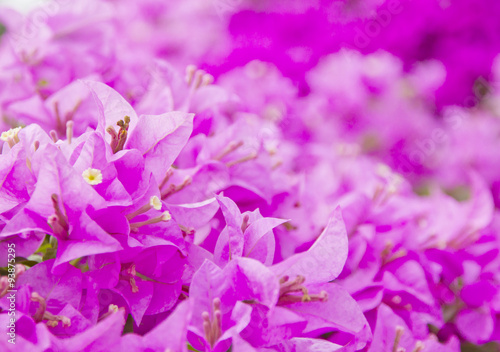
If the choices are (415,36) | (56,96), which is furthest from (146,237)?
(415,36)

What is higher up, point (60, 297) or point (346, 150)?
point (60, 297)

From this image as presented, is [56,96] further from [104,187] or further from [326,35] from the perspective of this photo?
[326,35]

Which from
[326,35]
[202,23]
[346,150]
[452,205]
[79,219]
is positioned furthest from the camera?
[202,23]

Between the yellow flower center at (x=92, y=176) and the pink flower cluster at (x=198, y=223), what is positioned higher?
the yellow flower center at (x=92, y=176)

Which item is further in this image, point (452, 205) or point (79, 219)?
point (452, 205)

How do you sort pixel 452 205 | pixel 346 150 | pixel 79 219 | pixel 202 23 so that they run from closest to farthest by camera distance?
pixel 79 219, pixel 452 205, pixel 346 150, pixel 202 23

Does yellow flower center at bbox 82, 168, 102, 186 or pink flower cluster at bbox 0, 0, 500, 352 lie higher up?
yellow flower center at bbox 82, 168, 102, 186

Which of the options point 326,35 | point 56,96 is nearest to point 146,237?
point 56,96
